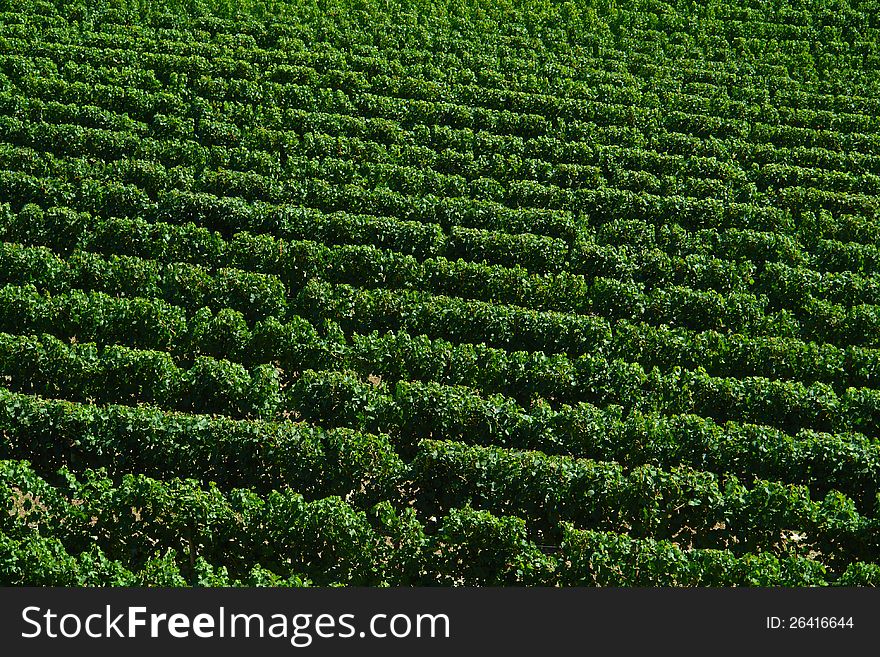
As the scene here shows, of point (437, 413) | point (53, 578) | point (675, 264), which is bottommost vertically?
point (53, 578)

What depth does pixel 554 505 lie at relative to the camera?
14.1 meters

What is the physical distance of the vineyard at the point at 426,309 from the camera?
43.8 ft

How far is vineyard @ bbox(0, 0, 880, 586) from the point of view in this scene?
13.4m

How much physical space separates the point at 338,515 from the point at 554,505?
3187mm

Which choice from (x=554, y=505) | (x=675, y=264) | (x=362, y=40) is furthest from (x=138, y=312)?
(x=362, y=40)

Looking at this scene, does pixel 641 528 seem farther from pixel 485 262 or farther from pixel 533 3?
pixel 533 3

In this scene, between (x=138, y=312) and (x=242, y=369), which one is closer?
(x=242, y=369)

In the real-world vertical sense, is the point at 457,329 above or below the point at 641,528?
above

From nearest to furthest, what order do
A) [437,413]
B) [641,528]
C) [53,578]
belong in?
[53,578]
[641,528]
[437,413]

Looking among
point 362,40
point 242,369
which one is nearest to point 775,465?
point 242,369

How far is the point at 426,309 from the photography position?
17719 mm

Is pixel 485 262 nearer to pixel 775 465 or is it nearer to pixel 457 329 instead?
pixel 457 329

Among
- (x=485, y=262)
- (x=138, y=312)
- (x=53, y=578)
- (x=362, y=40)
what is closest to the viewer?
(x=53, y=578)

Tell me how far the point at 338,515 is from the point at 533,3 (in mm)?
23790
